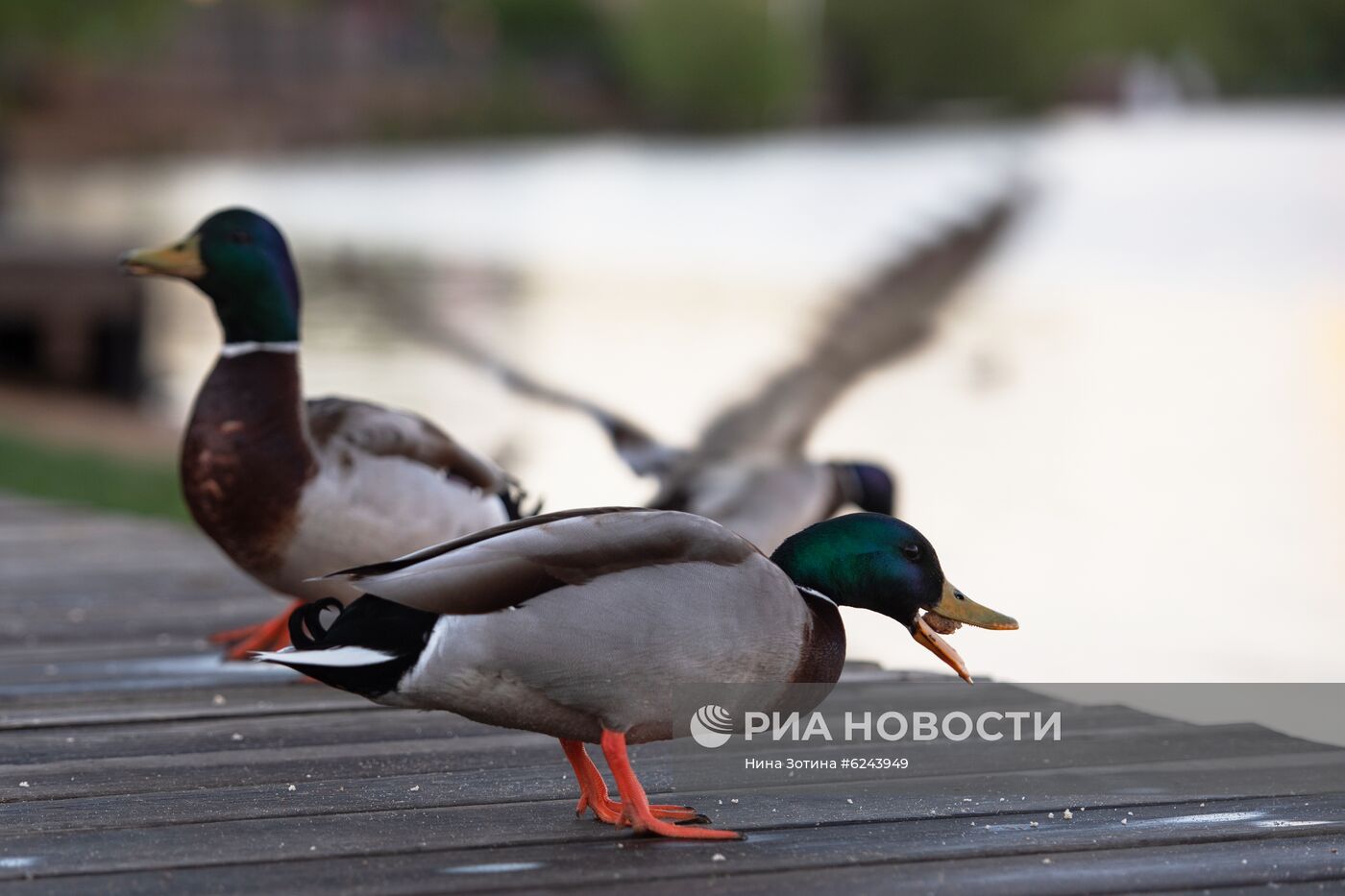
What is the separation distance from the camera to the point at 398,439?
373 centimetres

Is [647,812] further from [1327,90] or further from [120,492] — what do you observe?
[1327,90]

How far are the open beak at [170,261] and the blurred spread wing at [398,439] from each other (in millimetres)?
382

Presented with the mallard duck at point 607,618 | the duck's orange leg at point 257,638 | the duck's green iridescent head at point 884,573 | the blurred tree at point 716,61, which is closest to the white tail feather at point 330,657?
the mallard duck at point 607,618

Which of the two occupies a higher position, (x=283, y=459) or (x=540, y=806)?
(x=283, y=459)

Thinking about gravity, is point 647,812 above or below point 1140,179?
below

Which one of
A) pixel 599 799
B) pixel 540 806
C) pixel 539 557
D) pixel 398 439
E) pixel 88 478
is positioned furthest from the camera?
pixel 88 478

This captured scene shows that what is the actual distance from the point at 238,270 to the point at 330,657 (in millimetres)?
1789

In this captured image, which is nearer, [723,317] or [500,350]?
[500,350]

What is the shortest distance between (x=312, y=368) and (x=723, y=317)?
5722mm

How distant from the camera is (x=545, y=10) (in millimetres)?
76812

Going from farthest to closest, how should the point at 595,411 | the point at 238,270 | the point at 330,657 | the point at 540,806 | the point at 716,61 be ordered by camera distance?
1. the point at 716,61
2. the point at 595,411
3. the point at 238,270
4. the point at 540,806
5. the point at 330,657

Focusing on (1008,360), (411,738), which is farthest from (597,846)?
(1008,360)

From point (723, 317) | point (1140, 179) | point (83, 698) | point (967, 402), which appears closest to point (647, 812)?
point (83, 698)

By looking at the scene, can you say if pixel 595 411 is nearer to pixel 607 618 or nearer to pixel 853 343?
pixel 853 343
